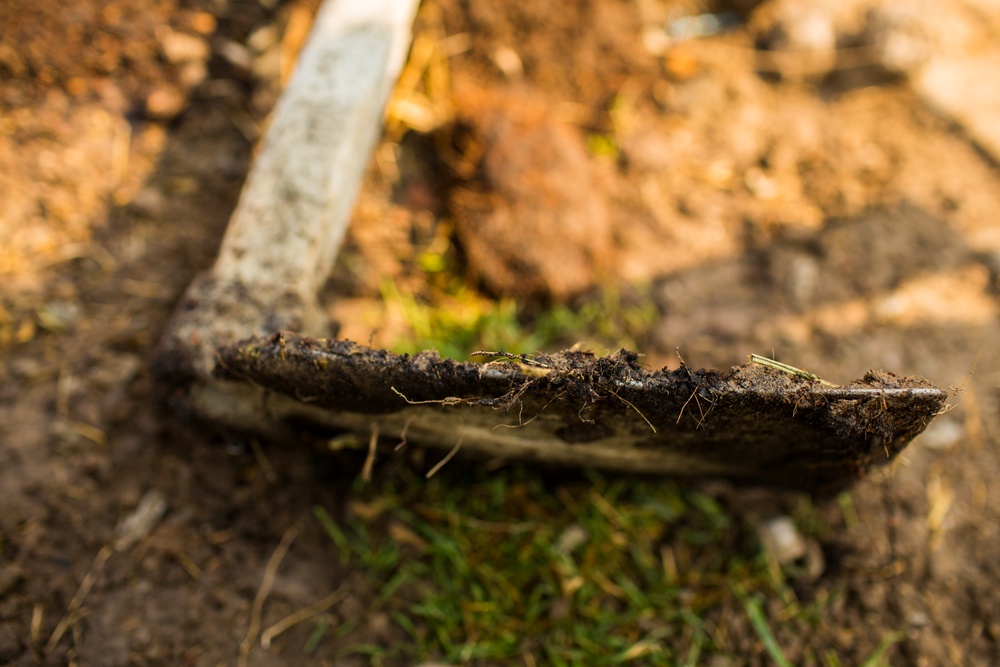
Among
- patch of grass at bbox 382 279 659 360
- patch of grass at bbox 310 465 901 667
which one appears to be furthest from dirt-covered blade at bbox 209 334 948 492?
patch of grass at bbox 382 279 659 360

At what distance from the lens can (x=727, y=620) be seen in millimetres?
1828

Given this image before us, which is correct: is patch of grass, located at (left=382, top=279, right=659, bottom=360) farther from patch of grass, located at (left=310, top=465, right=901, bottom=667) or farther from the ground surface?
patch of grass, located at (left=310, top=465, right=901, bottom=667)

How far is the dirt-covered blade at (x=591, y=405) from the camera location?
1316 millimetres

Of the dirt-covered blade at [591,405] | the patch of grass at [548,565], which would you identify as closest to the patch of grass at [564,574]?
the patch of grass at [548,565]

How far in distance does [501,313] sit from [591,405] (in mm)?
1047

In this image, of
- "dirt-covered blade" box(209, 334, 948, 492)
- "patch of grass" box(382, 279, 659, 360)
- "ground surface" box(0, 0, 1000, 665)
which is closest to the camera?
"dirt-covered blade" box(209, 334, 948, 492)

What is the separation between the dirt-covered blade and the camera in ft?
4.32

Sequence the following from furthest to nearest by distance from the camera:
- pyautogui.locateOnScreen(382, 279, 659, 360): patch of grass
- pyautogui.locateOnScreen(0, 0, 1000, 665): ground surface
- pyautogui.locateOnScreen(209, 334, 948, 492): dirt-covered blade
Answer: pyautogui.locateOnScreen(382, 279, 659, 360): patch of grass < pyautogui.locateOnScreen(0, 0, 1000, 665): ground surface < pyautogui.locateOnScreen(209, 334, 948, 492): dirt-covered blade

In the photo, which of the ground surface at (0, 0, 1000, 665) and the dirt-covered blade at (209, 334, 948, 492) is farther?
the ground surface at (0, 0, 1000, 665)

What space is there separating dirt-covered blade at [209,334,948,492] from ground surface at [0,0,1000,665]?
345mm

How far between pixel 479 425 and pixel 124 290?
145 cm

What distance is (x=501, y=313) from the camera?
94.0 inches

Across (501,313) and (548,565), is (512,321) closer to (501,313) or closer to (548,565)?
(501,313)

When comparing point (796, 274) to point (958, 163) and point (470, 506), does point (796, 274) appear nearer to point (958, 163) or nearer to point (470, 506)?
point (958, 163)
